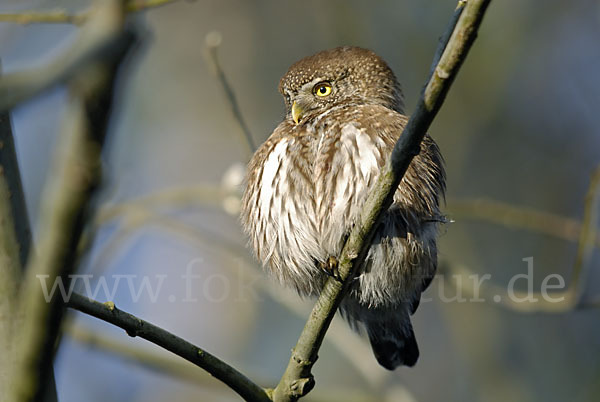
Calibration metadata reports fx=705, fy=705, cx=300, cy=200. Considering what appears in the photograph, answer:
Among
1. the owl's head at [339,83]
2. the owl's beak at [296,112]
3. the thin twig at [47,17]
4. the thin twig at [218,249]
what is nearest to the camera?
the thin twig at [47,17]

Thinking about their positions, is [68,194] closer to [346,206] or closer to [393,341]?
[346,206]

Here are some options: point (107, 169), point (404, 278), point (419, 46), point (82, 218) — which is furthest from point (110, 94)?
point (419, 46)

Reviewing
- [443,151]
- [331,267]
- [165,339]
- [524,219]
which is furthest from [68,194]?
[443,151]

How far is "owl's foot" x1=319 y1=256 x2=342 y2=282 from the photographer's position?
3.41 m

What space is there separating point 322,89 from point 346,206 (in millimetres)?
1391

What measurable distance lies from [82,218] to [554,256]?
8809 millimetres

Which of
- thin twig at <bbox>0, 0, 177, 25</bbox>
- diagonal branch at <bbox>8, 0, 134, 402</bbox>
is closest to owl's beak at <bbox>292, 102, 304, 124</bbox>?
thin twig at <bbox>0, 0, 177, 25</bbox>

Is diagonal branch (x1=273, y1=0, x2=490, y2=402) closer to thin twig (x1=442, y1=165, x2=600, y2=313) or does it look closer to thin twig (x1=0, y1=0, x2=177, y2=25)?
thin twig (x1=0, y1=0, x2=177, y2=25)

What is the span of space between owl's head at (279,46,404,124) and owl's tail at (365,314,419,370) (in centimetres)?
151

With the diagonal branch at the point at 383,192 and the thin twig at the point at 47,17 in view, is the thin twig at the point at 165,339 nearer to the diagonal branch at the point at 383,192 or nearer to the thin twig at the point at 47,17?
the diagonal branch at the point at 383,192

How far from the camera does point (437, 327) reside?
9930 mm

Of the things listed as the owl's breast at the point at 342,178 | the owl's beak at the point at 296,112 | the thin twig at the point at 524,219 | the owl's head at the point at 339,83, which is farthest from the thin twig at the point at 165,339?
the thin twig at the point at 524,219

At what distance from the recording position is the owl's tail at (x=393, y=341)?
4887mm

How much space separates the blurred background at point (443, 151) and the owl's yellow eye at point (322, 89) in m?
2.95
